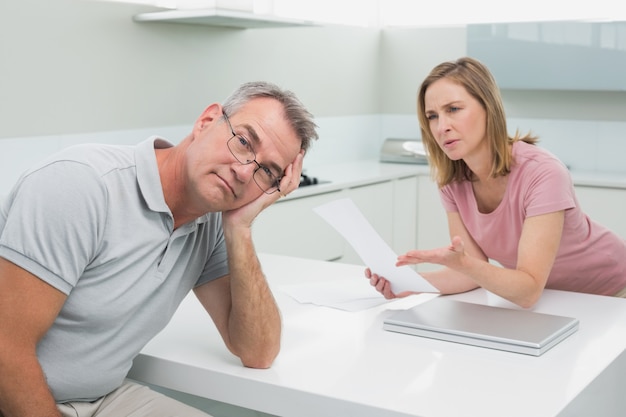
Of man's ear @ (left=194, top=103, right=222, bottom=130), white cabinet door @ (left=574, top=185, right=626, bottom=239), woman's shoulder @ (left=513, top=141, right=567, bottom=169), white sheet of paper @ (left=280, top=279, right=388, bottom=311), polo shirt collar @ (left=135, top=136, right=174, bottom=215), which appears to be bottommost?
white cabinet door @ (left=574, top=185, right=626, bottom=239)

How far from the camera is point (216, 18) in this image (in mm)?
3732

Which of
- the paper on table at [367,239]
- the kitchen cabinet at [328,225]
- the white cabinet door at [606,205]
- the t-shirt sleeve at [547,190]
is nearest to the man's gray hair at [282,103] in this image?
the paper on table at [367,239]

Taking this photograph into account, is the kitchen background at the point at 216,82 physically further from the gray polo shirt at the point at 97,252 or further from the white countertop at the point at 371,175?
the gray polo shirt at the point at 97,252

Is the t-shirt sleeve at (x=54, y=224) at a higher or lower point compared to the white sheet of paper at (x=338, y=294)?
higher

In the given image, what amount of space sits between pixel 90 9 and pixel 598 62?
8.29 ft

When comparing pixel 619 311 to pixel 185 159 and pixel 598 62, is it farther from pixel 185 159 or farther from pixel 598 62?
pixel 598 62

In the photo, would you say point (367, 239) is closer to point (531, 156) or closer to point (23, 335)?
point (531, 156)

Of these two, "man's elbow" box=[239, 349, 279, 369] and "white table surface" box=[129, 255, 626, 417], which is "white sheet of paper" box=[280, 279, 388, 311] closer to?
"white table surface" box=[129, 255, 626, 417]

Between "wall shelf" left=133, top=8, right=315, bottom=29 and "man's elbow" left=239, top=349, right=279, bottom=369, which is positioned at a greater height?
"wall shelf" left=133, top=8, right=315, bottom=29

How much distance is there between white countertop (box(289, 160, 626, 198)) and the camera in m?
4.12

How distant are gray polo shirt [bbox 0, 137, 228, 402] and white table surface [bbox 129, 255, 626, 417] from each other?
128 millimetres

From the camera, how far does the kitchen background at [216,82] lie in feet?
10.9

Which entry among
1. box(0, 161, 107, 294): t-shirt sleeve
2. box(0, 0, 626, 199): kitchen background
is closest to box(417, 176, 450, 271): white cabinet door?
box(0, 0, 626, 199): kitchen background

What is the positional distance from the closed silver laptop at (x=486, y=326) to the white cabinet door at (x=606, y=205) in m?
2.40
